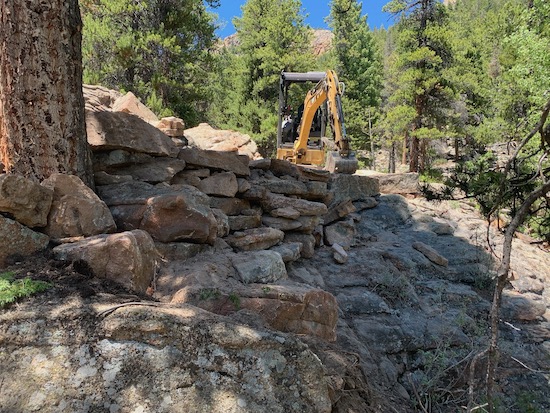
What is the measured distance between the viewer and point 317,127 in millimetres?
13156

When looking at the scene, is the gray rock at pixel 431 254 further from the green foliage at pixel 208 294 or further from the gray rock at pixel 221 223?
the green foliage at pixel 208 294

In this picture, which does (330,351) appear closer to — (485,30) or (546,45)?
(546,45)

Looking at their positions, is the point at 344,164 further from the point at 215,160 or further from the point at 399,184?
the point at 215,160

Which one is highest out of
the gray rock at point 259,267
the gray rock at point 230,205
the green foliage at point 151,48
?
the green foliage at point 151,48

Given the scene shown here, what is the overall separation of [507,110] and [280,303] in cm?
1816

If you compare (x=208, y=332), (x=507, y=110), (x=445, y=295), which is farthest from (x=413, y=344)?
(x=507, y=110)

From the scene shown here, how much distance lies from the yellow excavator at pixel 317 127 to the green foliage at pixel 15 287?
6.82 metres

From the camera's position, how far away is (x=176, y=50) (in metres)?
13.3

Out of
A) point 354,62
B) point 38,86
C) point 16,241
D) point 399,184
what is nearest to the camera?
point 16,241

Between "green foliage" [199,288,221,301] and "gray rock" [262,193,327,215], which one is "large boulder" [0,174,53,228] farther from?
"gray rock" [262,193,327,215]

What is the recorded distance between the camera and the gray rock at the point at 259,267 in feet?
12.9

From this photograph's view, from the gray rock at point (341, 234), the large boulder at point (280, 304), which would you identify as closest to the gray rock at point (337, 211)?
the gray rock at point (341, 234)

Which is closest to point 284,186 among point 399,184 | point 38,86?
point 38,86

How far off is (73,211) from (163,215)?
84 centimetres
